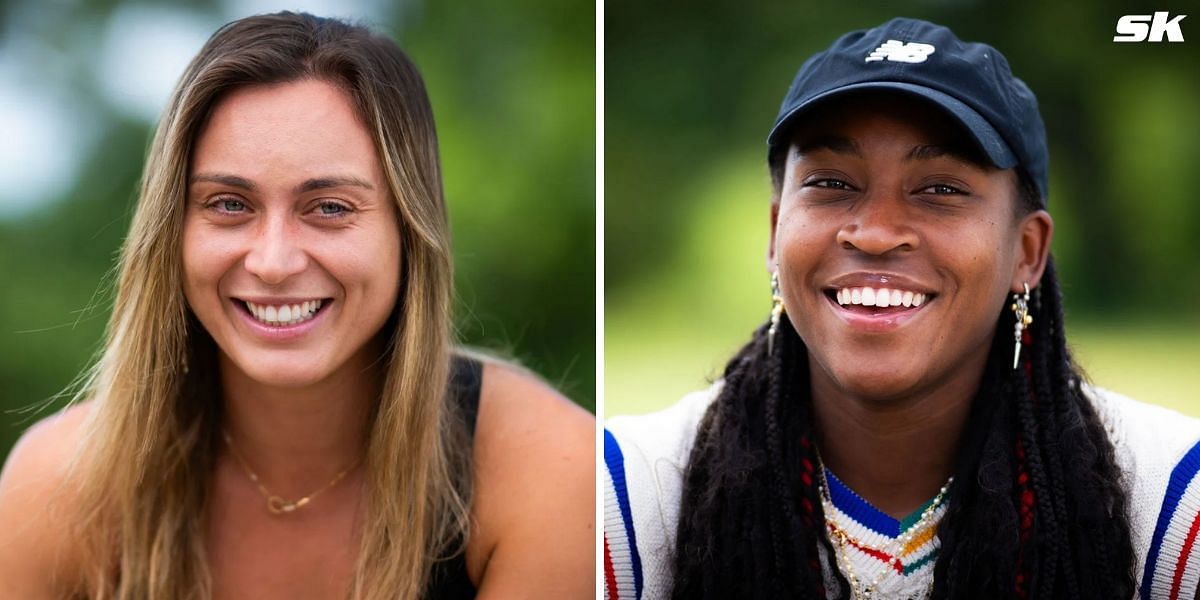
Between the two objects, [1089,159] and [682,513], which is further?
[1089,159]

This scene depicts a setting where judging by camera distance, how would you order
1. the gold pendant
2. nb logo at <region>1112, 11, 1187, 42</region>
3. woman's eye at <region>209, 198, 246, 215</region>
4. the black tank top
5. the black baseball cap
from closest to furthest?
the black baseball cap < woman's eye at <region>209, 198, 246, 215</region> < the black tank top < the gold pendant < nb logo at <region>1112, 11, 1187, 42</region>

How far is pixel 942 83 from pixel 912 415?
71cm

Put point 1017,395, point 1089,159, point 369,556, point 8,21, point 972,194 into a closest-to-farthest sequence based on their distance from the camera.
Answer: point 972,194 < point 1017,395 < point 369,556 < point 8,21 < point 1089,159

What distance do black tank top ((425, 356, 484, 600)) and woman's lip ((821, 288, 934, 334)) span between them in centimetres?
97

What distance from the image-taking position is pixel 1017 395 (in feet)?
→ 8.14

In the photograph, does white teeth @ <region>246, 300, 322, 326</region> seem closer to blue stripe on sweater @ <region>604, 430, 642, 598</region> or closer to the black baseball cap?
blue stripe on sweater @ <region>604, 430, 642, 598</region>

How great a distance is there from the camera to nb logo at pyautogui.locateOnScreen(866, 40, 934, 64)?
2301 mm

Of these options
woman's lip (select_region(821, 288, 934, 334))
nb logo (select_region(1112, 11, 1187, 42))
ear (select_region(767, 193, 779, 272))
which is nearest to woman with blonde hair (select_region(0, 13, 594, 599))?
ear (select_region(767, 193, 779, 272))

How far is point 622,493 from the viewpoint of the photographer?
102 inches

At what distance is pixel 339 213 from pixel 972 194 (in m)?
1.34

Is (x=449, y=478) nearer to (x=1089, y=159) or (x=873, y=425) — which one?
(x=873, y=425)

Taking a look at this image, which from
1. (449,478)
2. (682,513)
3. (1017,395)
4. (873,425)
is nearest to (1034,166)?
(1017,395)

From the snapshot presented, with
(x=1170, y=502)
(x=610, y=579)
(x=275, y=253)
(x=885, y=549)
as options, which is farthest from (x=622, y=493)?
(x=1170, y=502)

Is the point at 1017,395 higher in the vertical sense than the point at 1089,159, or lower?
lower
